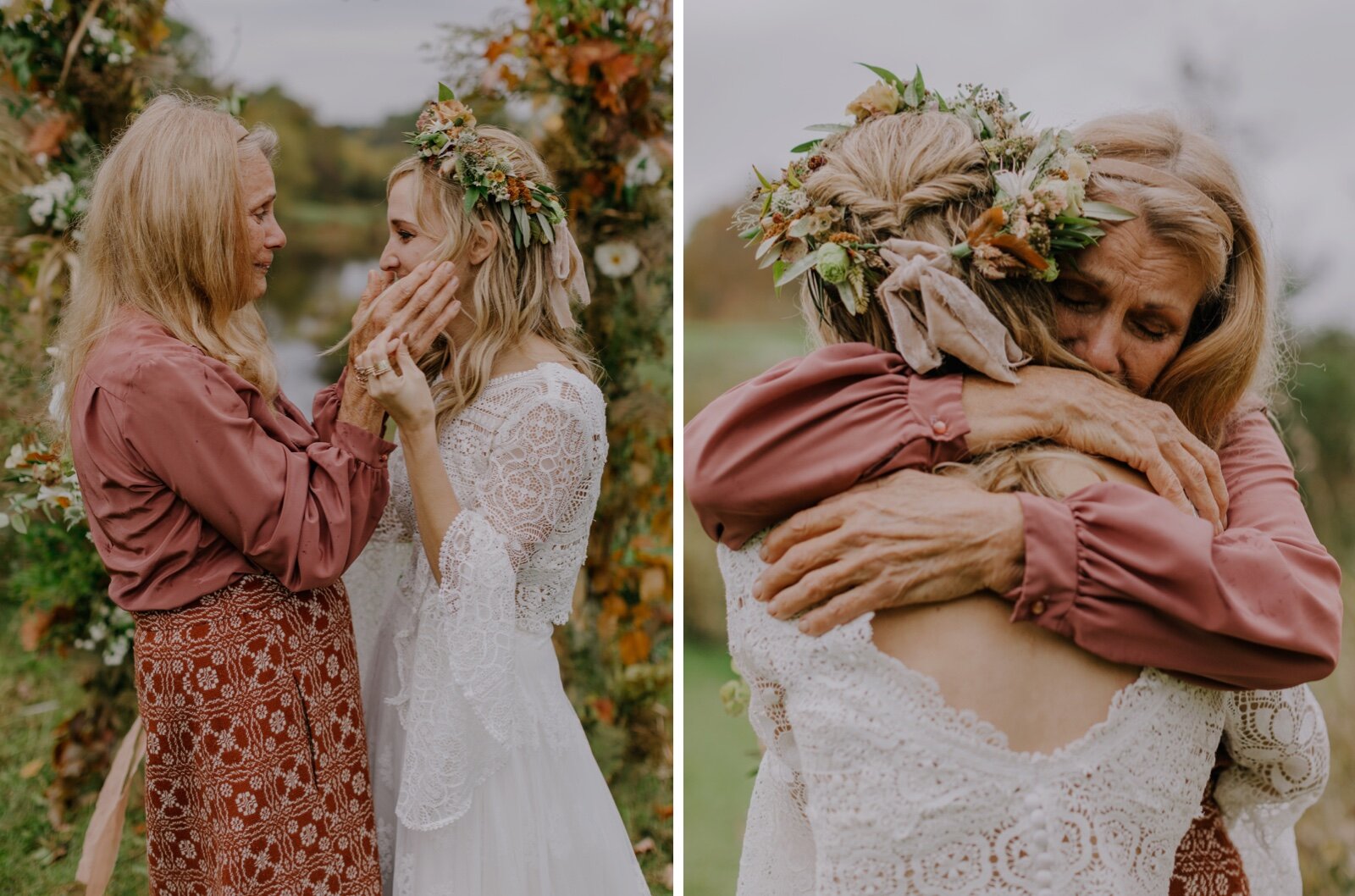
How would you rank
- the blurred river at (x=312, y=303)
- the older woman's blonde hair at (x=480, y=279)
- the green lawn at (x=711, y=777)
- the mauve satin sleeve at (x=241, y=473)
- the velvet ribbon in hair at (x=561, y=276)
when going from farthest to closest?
the green lawn at (x=711, y=777) < the blurred river at (x=312, y=303) < the velvet ribbon in hair at (x=561, y=276) < the older woman's blonde hair at (x=480, y=279) < the mauve satin sleeve at (x=241, y=473)

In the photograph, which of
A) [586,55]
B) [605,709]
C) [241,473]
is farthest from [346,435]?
[605,709]

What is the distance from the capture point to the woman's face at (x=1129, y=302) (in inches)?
59.9

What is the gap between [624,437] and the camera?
369 cm

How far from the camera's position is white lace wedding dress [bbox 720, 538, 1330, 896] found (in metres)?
1.31

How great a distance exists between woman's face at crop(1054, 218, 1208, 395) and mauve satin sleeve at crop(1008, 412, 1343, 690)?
0.91 ft

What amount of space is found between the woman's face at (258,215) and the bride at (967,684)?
1053 millimetres

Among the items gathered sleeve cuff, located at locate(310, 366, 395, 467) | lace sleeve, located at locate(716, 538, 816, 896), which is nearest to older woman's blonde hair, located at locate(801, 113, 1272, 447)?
lace sleeve, located at locate(716, 538, 816, 896)

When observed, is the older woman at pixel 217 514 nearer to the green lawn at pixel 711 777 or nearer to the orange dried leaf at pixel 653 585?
the orange dried leaf at pixel 653 585

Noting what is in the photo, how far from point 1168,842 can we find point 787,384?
2.52 feet

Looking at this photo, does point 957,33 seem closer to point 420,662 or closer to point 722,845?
point 420,662

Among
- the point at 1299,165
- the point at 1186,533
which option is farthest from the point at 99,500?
the point at 1299,165

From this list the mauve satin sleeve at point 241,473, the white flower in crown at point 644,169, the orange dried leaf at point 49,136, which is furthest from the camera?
the white flower in crown at point 644,169

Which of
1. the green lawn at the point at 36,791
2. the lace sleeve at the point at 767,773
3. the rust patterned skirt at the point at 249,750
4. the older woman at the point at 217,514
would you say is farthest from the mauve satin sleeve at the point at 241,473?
the green lawn at the point at 36,791

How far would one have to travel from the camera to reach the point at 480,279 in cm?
233
